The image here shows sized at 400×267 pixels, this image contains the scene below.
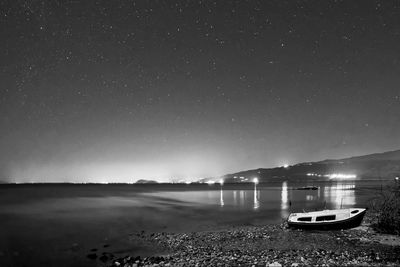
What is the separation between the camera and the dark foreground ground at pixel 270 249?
18828 mm

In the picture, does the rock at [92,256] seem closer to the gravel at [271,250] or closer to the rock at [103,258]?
the gravel at [271,250]

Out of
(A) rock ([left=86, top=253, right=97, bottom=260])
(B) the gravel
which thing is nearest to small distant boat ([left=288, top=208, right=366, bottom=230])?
(B) the gravel

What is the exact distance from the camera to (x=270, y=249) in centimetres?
2283

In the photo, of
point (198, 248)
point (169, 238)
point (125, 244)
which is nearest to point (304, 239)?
point (198, 248)

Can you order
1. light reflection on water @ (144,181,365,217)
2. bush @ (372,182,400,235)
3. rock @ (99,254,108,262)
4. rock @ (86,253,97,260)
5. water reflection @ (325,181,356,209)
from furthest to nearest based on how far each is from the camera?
water reflection @ (325,181,356,209), light reflection on water @ (144,181,365,217), bush @ (372,182,400,235), rock @ (86,253,97,260), rock @ (99,254,108,262)

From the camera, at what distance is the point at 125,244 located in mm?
28656

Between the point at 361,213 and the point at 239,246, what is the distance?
12.8 meters

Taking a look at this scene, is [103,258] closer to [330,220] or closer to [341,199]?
[330,220]

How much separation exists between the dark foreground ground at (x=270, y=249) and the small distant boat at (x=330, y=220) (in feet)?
2.23

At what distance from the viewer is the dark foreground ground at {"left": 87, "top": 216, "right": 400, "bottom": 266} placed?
1883 cm

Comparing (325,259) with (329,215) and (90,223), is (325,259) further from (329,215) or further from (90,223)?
(90,223)

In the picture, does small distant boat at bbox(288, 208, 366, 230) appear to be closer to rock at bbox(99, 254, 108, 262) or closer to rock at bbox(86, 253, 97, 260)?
rock at bbox(99, 254, 108, 262)

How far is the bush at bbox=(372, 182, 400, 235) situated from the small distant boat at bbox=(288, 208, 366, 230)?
8.09ft

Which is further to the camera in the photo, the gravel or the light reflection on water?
the light reflection on water
